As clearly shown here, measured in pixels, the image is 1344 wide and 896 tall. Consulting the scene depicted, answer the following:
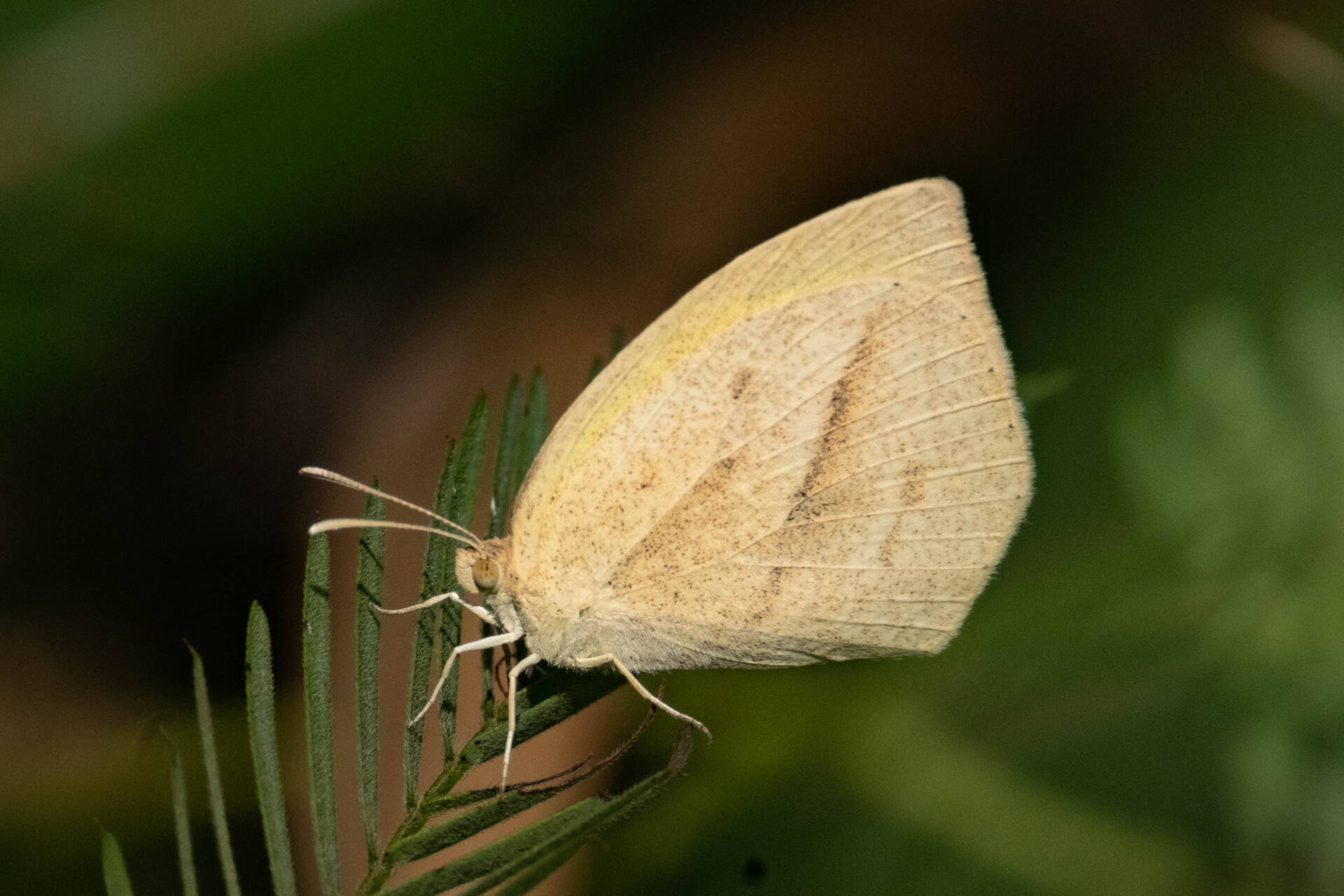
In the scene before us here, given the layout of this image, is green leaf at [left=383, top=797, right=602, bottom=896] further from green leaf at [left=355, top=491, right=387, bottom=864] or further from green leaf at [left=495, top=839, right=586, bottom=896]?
green leaf at [left=355, top=491, right=387, bottom=864]

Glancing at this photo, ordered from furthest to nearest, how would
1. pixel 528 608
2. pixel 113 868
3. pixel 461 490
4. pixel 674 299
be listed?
1. pixel 674 299
2. pixel 528 608
3. pixel 461 490
4. pixel 113 868

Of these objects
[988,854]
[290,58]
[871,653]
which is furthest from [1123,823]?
[290,58]

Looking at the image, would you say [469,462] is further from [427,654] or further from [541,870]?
[541,870]

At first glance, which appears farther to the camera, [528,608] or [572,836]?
[528,608]

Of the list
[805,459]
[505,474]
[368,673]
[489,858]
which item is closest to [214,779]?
[368,673]

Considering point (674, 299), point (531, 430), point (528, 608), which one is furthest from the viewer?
point (674, 299)

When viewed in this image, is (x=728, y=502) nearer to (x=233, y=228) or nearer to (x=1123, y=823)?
(x=1123, y=823)

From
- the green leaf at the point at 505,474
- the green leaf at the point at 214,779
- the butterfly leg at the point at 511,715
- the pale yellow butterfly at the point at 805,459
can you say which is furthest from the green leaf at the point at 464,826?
the pale yellow butterfly at the point at 805,459
